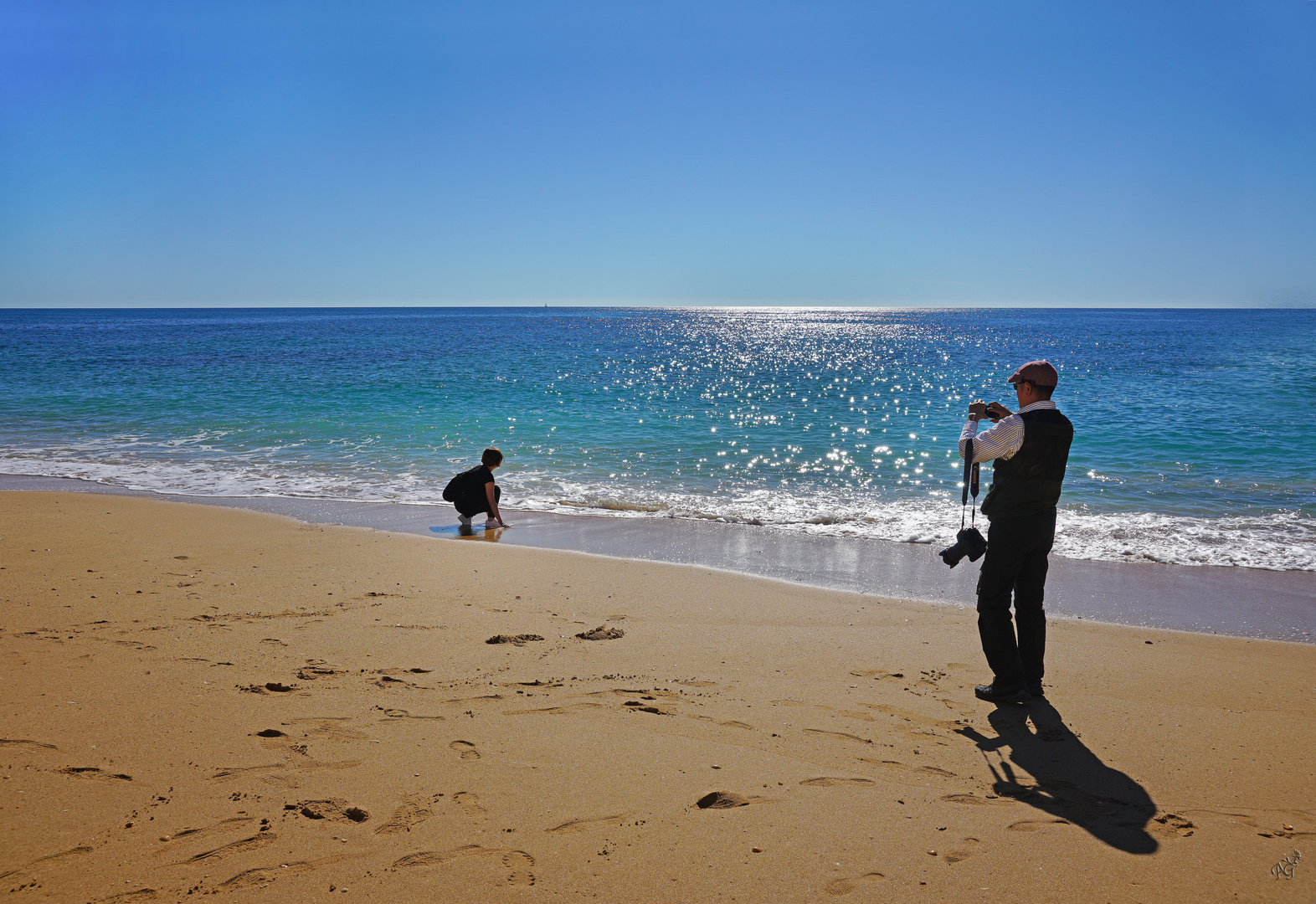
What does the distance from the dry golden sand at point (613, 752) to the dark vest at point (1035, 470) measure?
1.16 m

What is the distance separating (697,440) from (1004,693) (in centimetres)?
1194

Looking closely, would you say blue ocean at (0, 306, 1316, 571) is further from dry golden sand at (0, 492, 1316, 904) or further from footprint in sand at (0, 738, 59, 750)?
footprint in sand at (0, 738, 59, 750)

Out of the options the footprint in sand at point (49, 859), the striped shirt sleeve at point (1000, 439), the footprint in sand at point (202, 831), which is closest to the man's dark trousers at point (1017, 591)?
the striped shirt sleeve at point (1000, 439)

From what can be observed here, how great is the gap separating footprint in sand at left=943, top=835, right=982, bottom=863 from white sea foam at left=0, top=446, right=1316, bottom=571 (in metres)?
5.72

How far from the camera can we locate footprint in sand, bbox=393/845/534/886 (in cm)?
258

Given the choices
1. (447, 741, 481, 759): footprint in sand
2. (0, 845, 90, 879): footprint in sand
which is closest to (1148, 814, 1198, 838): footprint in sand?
(447, 741, 481, 759): footprint in sand

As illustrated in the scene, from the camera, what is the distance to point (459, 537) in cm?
827

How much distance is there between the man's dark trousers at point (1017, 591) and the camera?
13.9ft

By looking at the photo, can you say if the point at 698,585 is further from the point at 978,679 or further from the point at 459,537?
the point at 459,537

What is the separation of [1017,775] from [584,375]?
99.6ft

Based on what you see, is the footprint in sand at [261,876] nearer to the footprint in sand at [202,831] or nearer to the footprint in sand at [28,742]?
the footprint in sand at [202,831]

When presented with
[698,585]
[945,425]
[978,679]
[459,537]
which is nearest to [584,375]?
[945,425]

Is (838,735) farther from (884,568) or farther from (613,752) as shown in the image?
(884,568)

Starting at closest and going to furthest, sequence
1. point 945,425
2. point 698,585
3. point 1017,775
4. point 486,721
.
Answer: point 1017,775 → point 486,721 → point 698,585 → point 945,425
